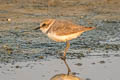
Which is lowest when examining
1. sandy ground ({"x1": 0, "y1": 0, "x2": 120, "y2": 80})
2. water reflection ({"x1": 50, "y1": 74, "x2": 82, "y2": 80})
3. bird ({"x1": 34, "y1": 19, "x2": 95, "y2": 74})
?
water reflection ({"x1": 50, "y1": 74, "x2": 82, "y2": 80})

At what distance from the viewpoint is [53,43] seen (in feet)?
31.6

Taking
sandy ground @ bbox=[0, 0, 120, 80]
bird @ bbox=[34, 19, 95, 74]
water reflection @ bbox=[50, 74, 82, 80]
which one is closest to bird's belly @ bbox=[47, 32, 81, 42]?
bird @ bbox=[34, 19, 95, 74]

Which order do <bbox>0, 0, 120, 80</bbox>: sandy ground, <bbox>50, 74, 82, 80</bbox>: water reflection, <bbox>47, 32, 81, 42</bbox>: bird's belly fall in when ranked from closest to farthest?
<bbox>50, 74, 82, 80</bbox>: water reflection < <bbox>0, 0, 120, 80</bbox>: sandy ground < <bbox>47, 32, 81, 42</bbox>: bird's belly

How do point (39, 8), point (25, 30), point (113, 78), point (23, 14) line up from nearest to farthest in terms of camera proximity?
1. point (113, 78)
2. point (25, 30)
3. point (23, 14)
4. point (39, 8)

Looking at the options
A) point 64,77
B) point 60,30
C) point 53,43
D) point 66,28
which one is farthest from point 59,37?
point 64,77

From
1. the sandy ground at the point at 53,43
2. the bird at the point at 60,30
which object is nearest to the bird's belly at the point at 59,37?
the bird at the point at 60,30

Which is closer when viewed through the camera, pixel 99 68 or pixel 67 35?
pixel 99 68

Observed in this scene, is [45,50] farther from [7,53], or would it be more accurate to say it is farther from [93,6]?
[93,6]

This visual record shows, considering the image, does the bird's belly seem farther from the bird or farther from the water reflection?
the water reflection

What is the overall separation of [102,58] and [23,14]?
5.91 metres

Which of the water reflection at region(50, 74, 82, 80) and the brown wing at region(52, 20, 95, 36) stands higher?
the brown wing at region(52, 20, 95, 36)

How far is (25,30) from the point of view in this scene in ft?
36.5

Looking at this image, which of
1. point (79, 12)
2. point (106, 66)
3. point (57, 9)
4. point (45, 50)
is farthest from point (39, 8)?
point (106, 66)

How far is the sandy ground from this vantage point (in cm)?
737
